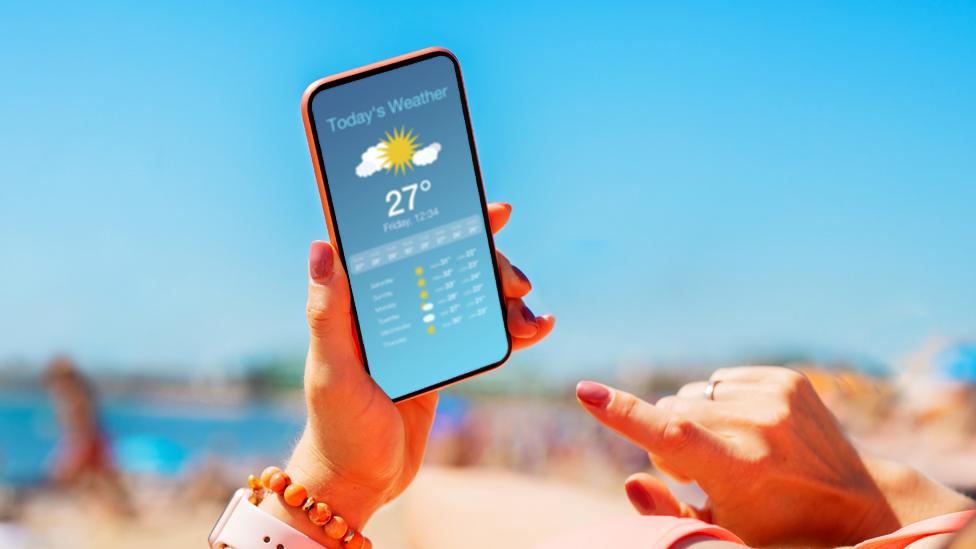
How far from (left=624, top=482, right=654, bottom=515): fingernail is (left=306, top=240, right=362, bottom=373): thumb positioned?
0.44 m

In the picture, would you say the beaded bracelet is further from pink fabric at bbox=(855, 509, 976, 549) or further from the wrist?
pink fabric at bbox=(855, 509, 976, 549)

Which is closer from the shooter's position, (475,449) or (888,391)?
(888,391)

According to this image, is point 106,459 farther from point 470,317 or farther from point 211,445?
point 470,317

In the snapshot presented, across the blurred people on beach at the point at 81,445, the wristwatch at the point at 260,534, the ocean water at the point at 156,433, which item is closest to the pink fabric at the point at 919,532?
the wristwatch at the point at 260,534

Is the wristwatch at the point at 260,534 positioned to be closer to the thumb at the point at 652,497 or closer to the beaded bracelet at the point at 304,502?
the beaded bracelet at the point at 304,502

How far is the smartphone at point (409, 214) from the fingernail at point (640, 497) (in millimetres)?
272

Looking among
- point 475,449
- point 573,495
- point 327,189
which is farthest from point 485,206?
point 475,449

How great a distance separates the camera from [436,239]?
1130 millimetres

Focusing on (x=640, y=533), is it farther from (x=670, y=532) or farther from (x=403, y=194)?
(x=403, y=194)

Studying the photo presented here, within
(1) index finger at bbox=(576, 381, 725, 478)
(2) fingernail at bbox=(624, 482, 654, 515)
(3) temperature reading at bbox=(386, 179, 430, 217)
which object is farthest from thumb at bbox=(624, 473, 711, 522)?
(3) temperature reading at bbox=(386, 179, 430, 217)

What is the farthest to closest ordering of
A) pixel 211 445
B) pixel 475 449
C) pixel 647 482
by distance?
1. pixel 211 445
2. pixel 475 449
3. pixel 647 482

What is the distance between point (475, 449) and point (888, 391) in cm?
303

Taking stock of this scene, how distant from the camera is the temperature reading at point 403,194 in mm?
1104

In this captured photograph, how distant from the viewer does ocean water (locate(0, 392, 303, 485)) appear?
850cm
